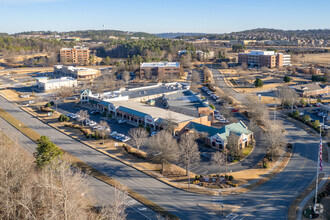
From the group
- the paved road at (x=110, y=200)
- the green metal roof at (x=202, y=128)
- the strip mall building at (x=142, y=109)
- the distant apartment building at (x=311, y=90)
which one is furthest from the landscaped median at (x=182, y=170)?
the distant apartment building at (x=311, y=90)

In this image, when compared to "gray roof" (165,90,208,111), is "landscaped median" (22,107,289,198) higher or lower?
lower

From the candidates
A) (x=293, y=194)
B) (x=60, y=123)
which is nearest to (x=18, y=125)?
(x=60, y=123)

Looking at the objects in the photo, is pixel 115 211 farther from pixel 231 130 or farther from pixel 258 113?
pixel 258 113

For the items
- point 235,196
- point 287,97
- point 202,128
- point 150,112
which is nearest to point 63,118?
point 150,112

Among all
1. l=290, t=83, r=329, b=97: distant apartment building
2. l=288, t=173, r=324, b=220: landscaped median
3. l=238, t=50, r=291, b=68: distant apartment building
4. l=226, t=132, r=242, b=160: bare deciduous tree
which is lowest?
l=288, t=173, r=324, b=220: landscaped median

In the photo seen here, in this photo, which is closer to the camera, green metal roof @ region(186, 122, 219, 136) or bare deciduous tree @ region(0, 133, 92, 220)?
bare deciduous tree @ region(0, 133, 92, 220)

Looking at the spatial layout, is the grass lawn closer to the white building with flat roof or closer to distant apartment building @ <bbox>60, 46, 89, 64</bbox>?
the white building with flat roof

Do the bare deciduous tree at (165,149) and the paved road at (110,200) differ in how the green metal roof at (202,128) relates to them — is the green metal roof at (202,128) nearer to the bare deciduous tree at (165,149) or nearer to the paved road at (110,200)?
the bare deciduous tree at (165,149)

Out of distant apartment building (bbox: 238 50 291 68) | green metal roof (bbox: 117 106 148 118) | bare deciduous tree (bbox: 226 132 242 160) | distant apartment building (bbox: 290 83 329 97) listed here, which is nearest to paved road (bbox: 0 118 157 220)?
bare deciduous tree (bbox: 226 132 242 160)
